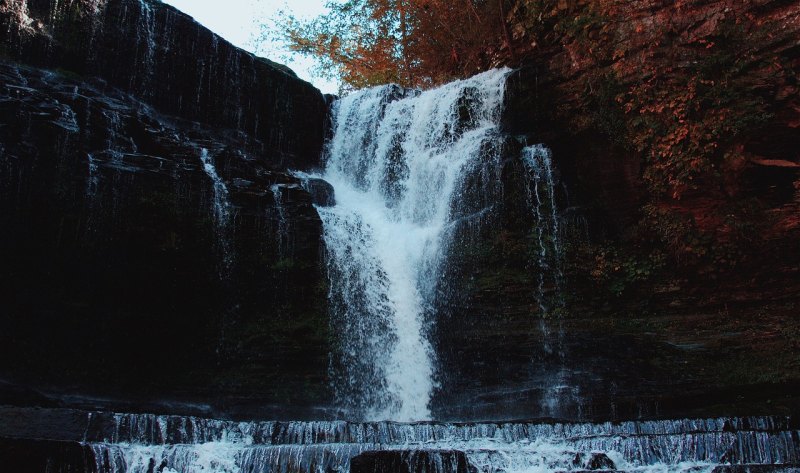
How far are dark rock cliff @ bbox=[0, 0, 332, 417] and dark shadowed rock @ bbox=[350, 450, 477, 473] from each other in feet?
19.6

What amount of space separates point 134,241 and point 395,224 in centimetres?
532

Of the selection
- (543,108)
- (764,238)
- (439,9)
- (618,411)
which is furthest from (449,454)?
(439,9)

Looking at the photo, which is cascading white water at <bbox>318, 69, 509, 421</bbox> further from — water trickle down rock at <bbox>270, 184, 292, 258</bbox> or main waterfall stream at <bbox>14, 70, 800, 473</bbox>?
water trickle down rock at <bbox>270, 184, 292, 258</bbox>

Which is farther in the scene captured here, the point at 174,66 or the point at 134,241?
the point at 174,66

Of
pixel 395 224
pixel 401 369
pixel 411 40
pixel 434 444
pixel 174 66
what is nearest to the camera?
pixel 434 444

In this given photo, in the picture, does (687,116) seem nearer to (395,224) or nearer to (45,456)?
(395,224)

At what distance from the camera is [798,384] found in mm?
9375

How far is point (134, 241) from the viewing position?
10.3 m

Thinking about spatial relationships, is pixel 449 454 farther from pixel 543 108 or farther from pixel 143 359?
pixel 543 108

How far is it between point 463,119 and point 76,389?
9.53 meters

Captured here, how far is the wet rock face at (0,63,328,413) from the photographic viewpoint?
9.45 m

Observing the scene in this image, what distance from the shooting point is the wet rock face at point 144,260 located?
372 inches

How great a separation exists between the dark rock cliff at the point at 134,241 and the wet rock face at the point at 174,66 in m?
0.04

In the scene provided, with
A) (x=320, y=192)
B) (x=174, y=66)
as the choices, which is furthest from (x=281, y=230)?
(x=174, y=66)
